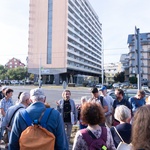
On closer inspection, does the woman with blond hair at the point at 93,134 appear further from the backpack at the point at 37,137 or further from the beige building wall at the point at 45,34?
the beige building wall at the point at 45,34

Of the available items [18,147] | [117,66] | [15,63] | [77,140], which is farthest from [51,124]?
[117,66]

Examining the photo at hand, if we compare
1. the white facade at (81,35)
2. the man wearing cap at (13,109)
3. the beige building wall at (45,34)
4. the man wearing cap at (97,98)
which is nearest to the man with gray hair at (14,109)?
the man wearing cap at (13,109)

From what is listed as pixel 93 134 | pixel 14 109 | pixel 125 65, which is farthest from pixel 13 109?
pixel 125 65

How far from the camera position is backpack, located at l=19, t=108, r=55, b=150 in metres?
2.41

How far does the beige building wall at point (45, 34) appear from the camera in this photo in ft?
198

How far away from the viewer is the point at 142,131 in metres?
1.40

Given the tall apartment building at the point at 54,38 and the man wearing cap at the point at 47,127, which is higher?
the tall apartment building at the point at 54,38

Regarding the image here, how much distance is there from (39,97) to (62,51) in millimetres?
57434

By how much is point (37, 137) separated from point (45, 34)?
205ft

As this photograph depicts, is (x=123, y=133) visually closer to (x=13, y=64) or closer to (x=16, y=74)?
(x=16, y=74)

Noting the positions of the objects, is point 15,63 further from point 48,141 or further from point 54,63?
point 48,141

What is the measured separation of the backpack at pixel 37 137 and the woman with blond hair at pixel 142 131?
134 cm

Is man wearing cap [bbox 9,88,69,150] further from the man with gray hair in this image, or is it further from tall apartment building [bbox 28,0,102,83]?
tall apartment building [bbox 28,0,102,83]

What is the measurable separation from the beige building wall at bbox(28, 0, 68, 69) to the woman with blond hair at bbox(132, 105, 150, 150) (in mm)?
58237
